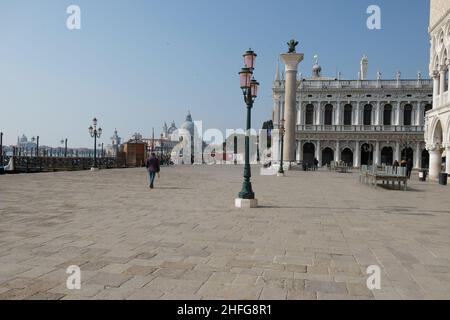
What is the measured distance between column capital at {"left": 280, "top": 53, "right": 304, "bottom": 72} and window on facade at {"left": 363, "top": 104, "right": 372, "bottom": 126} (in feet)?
80.5

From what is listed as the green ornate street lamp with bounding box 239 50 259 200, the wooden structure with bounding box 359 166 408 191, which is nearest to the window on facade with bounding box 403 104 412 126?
the wooden structure with bounding box 359 166 408 191

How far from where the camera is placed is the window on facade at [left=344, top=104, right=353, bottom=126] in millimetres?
57156

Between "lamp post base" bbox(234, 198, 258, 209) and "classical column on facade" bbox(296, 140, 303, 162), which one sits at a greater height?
"classical column on facade" bbox(296, 140, 303, 162)

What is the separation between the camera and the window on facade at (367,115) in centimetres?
5675

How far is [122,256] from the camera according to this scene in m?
5.43

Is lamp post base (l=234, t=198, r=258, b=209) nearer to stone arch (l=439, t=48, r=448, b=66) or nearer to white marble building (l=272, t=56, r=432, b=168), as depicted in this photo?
stone arch (l=439, t=48, r=448, b=66)

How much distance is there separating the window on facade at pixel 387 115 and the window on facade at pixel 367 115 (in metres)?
1.94

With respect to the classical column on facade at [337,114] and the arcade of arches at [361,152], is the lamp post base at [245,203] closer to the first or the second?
the arcade of arches at [361,152]

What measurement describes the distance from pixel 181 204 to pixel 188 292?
23.6ft

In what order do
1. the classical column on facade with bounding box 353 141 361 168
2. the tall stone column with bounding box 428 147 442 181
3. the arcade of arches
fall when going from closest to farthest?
the tall stone column with bounding box 428 147 442 181, the arcade of arches, the classical column on facade with bounding box 353 141 361 168

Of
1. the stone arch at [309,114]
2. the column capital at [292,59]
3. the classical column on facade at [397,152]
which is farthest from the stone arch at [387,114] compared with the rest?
the column capital at [292,59]

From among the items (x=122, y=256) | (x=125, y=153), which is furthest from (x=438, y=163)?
(x=125, y=153)

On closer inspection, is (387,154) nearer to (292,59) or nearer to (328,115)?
(328,115)
